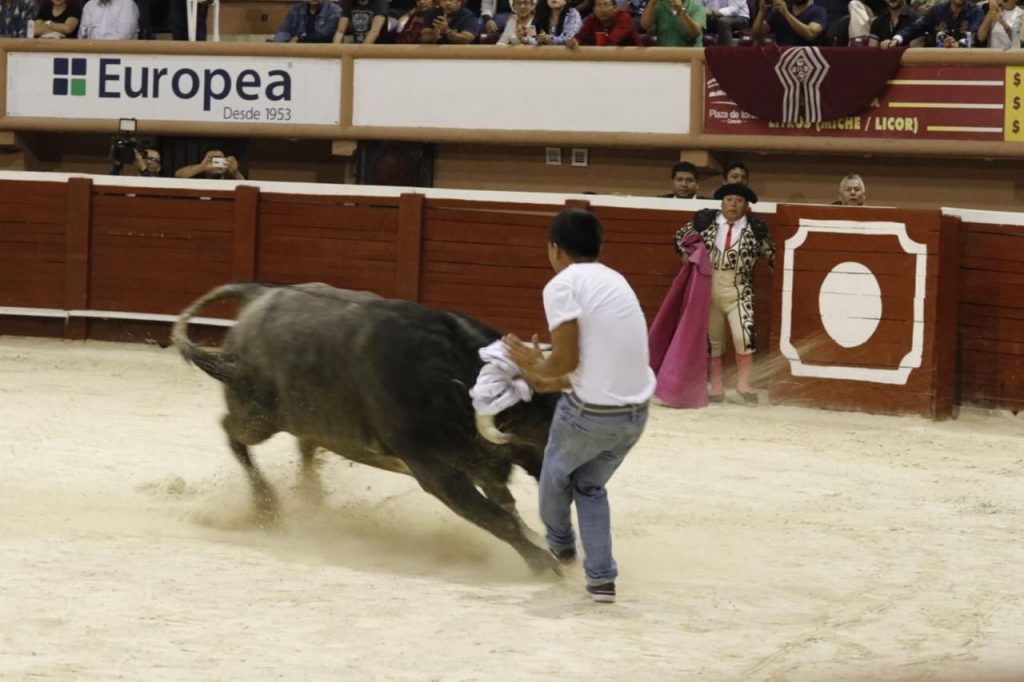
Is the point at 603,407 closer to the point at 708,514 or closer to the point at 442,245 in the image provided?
the point at 708,514

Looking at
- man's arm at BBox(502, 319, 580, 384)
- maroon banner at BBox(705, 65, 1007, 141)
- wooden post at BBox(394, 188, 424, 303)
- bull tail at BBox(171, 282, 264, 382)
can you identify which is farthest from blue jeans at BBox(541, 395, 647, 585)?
maroon banner at BBox(705, 65, 1007, 141)

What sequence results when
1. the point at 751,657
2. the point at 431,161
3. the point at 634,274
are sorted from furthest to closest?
1. the point at 431,161
2. the point at 634,274
3. the point at 751,657

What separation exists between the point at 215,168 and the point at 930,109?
5.49 m

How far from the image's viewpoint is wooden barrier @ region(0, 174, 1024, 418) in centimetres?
1009

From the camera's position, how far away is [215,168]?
12.8 m

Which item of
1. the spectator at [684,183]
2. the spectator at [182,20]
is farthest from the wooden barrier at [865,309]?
the spectator at [182,20]

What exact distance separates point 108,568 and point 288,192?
7261 millimetres

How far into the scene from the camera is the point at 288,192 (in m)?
12.3

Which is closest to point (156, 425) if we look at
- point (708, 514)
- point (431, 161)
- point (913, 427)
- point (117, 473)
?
point (117, 473)

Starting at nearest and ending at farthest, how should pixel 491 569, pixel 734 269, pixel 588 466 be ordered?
1. pixel 588 466
2. pixel 491 569
3. pixel 734 269

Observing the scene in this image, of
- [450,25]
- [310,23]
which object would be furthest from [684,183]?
[310,23]

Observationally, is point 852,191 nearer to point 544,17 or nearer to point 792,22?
point 792,22

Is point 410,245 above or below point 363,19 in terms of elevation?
below

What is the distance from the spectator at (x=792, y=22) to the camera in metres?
12.1
